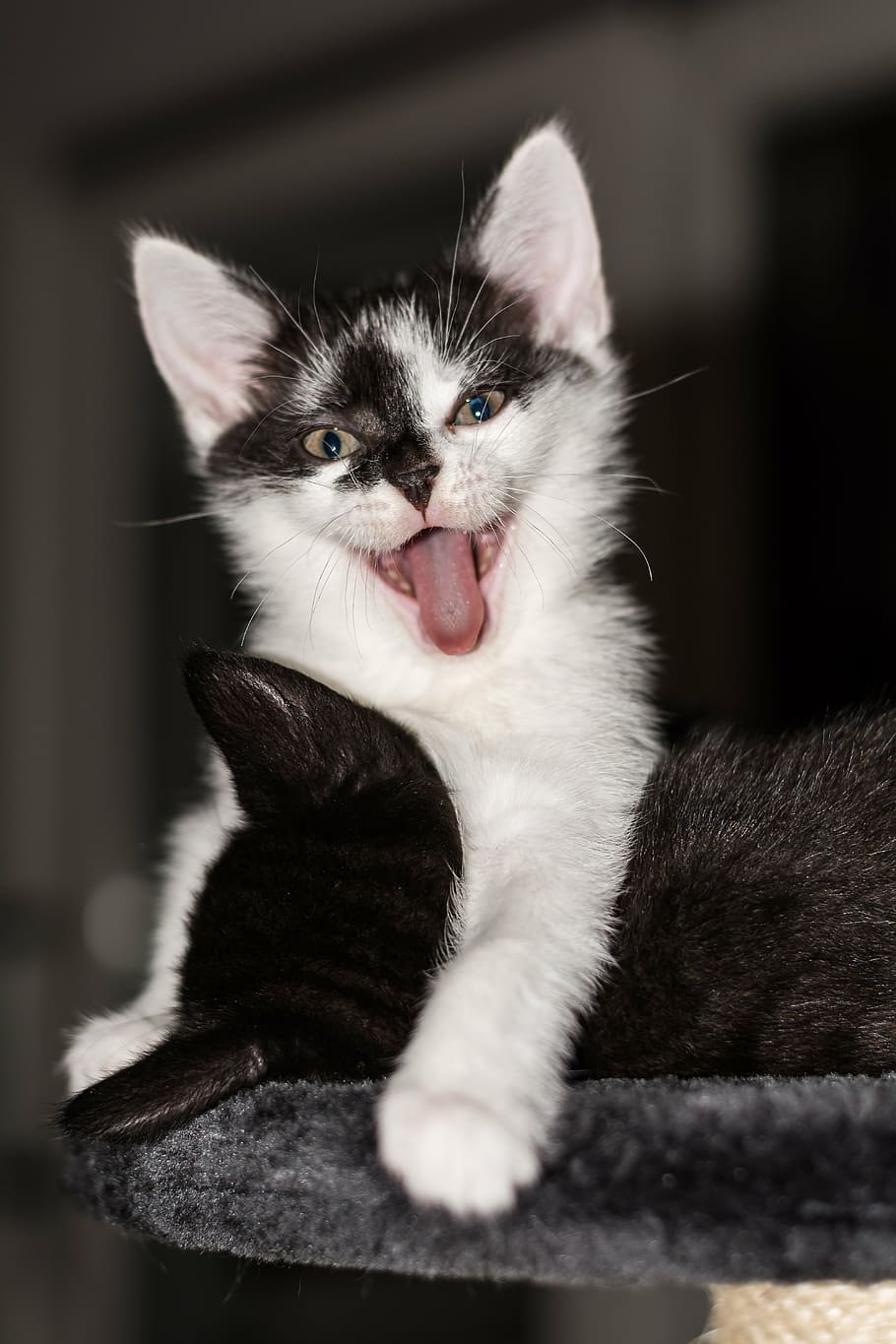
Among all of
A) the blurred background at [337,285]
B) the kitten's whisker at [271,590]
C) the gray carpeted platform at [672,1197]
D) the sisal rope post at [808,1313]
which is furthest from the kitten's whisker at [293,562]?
the blurred background at [337,285]

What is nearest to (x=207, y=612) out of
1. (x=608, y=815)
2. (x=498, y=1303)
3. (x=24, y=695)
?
(x=24, y=695)

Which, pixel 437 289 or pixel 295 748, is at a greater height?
pixel 437 289

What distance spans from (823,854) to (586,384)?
0.57 m

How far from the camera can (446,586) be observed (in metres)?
1.07

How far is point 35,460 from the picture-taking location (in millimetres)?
3158

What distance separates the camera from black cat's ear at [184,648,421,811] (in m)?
0.83

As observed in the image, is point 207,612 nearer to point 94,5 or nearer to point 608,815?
point 94,5

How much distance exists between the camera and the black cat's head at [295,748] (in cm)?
83

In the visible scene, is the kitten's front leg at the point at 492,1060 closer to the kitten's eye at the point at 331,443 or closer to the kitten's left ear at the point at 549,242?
the kitten's eye at the point at 331,443

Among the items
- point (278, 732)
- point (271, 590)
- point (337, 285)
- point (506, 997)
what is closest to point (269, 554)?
point (271, 590)

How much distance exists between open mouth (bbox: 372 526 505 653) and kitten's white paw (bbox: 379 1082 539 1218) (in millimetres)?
472

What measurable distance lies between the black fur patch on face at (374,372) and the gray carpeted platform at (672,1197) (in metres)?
0.52

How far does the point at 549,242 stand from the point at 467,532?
1.17 feet

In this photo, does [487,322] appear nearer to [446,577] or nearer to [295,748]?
[446,577]
